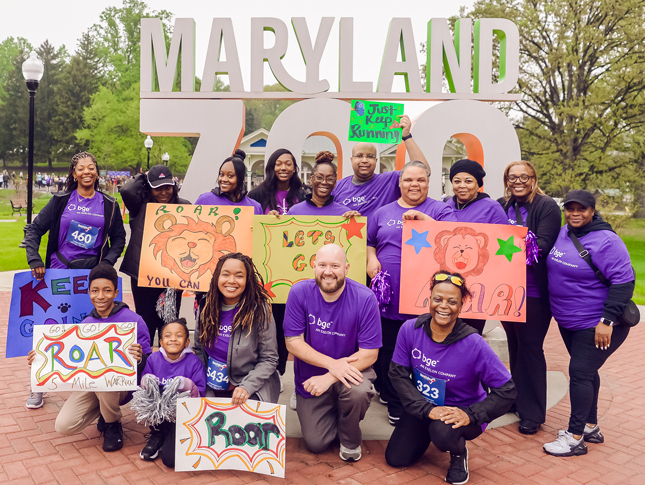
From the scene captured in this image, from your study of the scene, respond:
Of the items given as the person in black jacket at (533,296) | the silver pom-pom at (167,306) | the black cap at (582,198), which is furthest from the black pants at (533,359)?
the silver pom-pom at (167,306)

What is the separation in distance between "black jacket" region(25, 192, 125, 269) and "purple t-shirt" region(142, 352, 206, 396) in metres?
1.20

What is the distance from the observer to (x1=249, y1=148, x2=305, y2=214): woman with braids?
4.78 meters

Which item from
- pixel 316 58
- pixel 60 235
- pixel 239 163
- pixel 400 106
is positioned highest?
pixel 316 58

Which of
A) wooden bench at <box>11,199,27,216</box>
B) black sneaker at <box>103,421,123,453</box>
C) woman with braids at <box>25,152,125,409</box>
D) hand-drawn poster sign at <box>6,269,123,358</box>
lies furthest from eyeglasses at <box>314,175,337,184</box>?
wooden bench at <box>11,199,27,216</box>

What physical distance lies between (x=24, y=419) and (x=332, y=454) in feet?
8.70

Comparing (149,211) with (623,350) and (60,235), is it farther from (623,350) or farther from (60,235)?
(623,350)

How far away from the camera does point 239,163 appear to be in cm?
454

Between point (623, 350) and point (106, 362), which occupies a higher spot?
point (106, 362)

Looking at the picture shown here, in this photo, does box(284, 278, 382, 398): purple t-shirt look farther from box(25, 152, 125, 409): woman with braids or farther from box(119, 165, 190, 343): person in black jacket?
box(25, 152, 125, 409): woman with braids

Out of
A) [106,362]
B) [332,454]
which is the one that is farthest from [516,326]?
[106,362]

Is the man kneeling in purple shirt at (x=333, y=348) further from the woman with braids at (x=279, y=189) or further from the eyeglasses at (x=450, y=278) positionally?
the woman with braids at (x=279, y=189)

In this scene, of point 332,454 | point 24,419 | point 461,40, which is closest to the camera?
point 332,454

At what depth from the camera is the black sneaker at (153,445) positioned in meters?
3.50

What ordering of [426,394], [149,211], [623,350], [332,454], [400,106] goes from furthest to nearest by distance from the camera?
[623,350], [400,106], [149,211], [332,454], [426,394]
